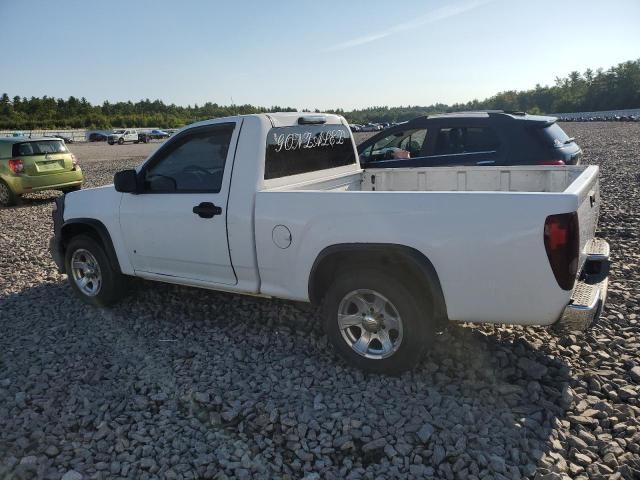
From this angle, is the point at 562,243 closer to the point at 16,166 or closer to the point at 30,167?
the point at 30,167

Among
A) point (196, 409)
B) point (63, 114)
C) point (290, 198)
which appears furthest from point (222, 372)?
point (63, 114)

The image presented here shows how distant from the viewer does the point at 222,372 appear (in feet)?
12.2

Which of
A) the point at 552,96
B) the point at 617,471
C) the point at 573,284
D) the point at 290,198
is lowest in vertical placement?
the point at 617,471

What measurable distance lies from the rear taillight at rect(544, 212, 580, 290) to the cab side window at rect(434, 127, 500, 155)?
4.35m

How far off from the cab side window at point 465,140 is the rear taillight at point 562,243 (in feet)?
14.3

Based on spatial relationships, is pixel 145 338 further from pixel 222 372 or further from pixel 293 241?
pixel 293 241

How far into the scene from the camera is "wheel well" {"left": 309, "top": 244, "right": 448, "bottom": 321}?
10.4 feet

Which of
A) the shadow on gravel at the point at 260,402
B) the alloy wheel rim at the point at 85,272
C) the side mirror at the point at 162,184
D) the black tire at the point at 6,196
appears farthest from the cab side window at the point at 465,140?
the black tire at the point at 6,196

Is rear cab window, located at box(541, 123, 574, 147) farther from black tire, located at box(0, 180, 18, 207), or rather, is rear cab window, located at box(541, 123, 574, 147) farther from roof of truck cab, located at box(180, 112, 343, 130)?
black tire, located at box(0, 180, 18, 207)

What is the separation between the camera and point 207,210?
400cm

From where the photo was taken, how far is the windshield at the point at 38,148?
36.8 feet

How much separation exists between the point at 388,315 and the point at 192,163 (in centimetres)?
219

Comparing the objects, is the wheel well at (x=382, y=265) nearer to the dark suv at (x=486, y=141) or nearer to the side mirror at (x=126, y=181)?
the side mirror at (x=126, y=181)

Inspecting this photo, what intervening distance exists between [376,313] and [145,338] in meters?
2.14
